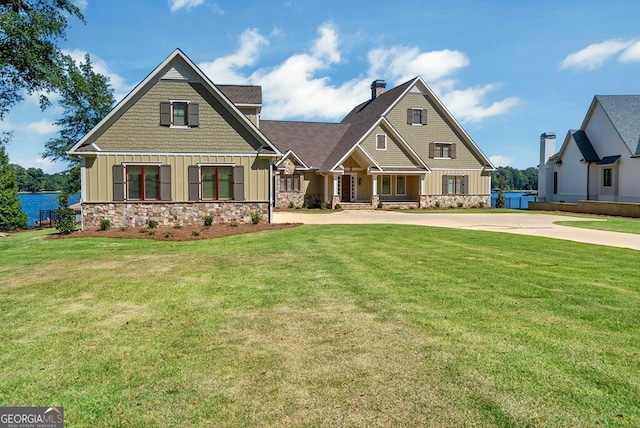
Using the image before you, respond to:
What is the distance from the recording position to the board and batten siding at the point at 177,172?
1942 centimetres

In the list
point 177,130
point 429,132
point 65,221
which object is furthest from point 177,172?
point 429,132

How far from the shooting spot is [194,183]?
20.2m

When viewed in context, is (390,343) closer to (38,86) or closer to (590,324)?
(590,324)

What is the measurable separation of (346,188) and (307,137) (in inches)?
229

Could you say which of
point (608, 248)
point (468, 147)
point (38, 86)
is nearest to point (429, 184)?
point (468, 147)

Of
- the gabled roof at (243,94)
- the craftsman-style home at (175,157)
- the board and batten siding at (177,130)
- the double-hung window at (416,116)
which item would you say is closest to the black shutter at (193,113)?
the craftsman-style home at (175,157)

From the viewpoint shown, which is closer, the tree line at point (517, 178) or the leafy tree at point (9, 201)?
the leafy tree at point (9, 201)

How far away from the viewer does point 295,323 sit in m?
5.79

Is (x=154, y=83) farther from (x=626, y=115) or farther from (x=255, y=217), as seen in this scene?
(x=626, y=115)

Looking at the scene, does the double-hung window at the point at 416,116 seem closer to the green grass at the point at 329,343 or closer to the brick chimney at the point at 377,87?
the brick chimney at the point at 377,87

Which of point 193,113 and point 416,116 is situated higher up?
point 416,116

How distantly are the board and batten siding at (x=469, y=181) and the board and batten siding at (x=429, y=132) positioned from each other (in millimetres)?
502

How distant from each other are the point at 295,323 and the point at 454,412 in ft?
8.67

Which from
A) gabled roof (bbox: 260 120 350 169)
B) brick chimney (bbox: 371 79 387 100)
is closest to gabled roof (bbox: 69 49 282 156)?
gabled roof (bbox: 260 120 350 169)
